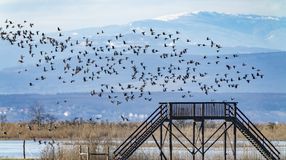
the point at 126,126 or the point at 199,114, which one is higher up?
the point at 199,114

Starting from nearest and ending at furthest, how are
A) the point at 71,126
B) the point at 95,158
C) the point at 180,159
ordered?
the point at 95,158 → the point at 180,159 → the point at 71,126

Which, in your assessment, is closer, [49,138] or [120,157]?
[120,157]

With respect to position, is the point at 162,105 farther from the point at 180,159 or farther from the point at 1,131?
the point at 1,131

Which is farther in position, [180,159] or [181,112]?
[180,159]

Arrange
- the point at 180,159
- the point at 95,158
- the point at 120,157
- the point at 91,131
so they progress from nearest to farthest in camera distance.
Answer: the point at 120,157 → the point at 95,158 → the point at 180,159 → the point at 91,131

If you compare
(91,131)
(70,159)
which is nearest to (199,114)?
(70,159)

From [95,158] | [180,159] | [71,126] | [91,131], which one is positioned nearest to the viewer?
[95,158]

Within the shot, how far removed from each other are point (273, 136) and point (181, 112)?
4072 cm

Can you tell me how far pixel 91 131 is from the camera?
4264 inches

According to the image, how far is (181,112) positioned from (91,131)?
3594 centimetres

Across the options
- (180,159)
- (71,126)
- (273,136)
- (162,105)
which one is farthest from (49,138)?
(162,105)

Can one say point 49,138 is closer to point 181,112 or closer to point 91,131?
point 91,131

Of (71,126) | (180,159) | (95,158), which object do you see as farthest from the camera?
(71,126)

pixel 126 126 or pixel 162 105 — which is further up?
pixel 162 105
